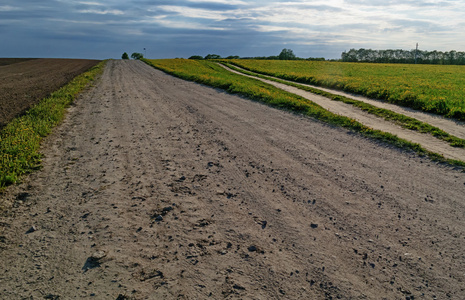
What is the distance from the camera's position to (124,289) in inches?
124

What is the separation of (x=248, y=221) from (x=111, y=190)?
106 inches

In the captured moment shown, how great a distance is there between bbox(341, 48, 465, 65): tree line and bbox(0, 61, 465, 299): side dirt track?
99.4 m

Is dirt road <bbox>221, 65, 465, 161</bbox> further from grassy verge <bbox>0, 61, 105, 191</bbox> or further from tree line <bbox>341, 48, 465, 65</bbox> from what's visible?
tree line <bbox>341, 48, 465, 65</bbox>

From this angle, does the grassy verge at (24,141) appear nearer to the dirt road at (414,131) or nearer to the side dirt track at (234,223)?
the side dirt track at (234,223)

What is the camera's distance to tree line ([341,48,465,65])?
89438 millimetres

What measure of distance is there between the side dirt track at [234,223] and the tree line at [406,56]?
9944cm

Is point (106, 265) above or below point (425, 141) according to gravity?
below

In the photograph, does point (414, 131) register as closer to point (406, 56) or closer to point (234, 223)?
point (234, 223)

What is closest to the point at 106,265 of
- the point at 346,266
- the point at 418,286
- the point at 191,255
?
the point at 191,255

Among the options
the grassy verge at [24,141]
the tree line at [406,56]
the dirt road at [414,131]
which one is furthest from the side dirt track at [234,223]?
the tree line at [406,56]

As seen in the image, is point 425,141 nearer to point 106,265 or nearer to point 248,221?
point 248,221

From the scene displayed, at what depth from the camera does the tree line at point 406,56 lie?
8944 cm

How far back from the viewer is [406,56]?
93.7 meters

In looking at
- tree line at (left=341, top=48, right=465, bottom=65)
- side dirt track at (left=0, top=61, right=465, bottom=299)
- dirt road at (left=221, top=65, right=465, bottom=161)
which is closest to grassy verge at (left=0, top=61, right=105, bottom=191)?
side dirt track at (left=0, top=61, right=465, bottom=299)
